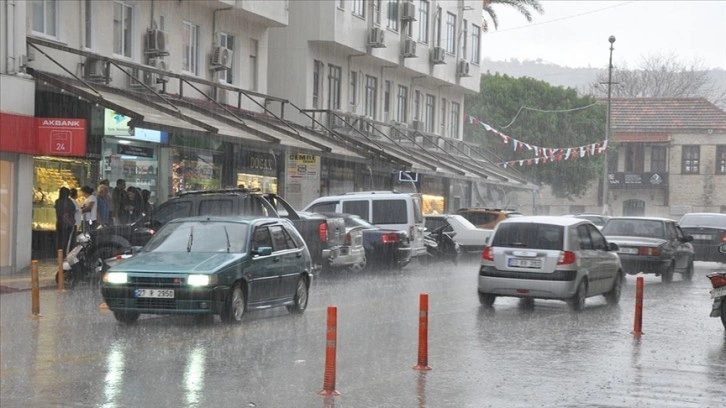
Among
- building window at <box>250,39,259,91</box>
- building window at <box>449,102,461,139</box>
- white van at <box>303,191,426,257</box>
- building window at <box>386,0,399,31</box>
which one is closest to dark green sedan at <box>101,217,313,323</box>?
white van at <box>303,191,426,257</box>

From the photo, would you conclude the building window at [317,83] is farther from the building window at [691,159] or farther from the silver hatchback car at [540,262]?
the building window at [691,159]

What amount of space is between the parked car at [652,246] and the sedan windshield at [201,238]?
1287 centimetres

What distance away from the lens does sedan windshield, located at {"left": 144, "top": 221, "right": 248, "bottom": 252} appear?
1656 centimetres

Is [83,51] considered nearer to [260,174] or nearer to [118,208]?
[118,208]

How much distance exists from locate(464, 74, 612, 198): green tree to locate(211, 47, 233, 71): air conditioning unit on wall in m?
35.5

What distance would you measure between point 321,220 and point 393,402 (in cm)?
1505

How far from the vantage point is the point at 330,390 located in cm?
1037

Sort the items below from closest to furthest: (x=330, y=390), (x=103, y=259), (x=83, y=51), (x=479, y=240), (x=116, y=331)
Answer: (x=330, y=390)
(x=116, y=331)
(x=103, y=259)
(x=83, y=51)
(x=479, y=240)

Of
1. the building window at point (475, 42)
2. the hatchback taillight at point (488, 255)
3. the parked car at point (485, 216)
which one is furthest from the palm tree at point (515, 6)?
the hatchback taillight at point (488, 255)

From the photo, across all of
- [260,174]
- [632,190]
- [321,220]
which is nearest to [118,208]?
[321,220]

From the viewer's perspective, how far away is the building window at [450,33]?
55844 millimetres

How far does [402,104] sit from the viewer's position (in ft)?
171

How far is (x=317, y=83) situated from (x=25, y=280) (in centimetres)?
2145

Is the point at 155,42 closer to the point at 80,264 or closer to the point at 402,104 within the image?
the point at 80,264
